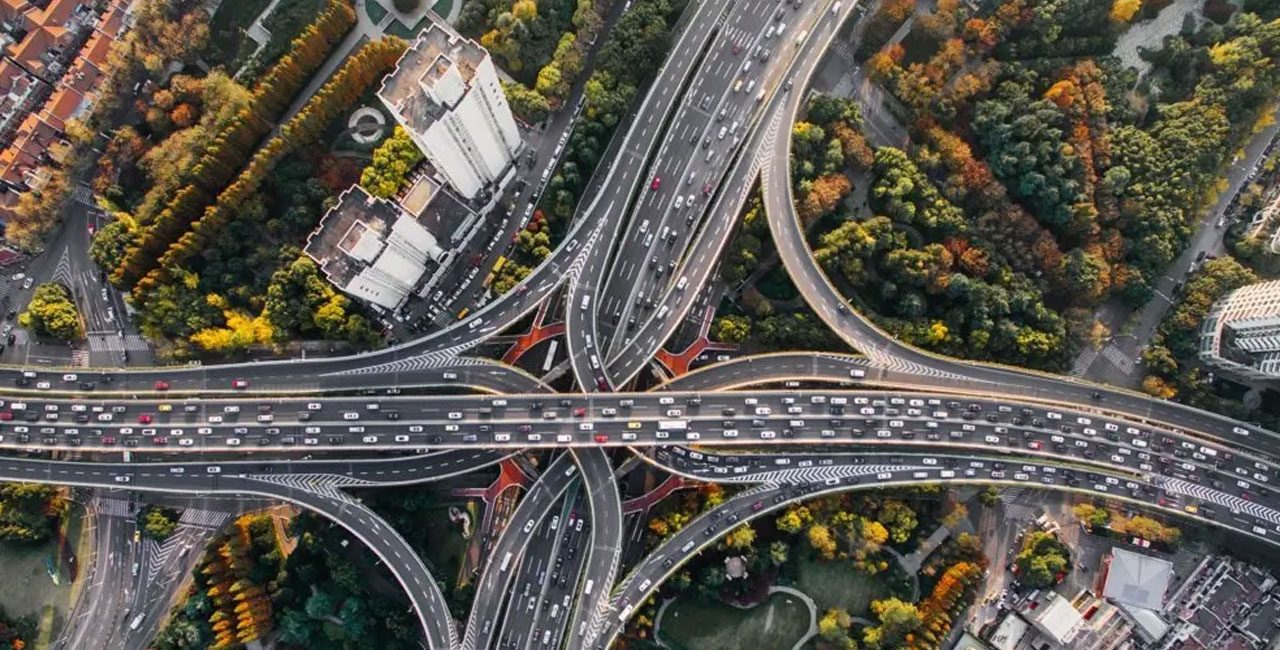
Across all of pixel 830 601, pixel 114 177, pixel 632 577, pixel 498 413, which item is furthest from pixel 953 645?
pixel 114 177

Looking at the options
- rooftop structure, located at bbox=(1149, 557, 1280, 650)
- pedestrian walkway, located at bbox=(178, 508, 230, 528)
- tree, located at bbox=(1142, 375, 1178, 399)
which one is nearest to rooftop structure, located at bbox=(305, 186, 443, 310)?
pedestrian walkway, located at bbox=(178, 508, 230, 528)

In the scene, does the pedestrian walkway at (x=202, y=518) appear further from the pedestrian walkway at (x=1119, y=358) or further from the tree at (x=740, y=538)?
the pedestrian walkway at (x=1119, y=358)

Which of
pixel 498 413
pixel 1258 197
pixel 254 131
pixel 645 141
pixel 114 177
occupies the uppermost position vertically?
pixel 1258 197

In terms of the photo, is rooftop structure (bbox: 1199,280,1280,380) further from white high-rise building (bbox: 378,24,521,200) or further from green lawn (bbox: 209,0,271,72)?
green lawn (bbox: 209,0,271,72)

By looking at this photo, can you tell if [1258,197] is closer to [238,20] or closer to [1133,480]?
[1133,480]

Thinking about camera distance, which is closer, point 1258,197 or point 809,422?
point 809,422

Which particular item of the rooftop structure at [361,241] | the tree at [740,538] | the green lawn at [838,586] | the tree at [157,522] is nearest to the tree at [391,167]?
the rooftop structure at [361,241]

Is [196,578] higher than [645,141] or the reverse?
the reverse
